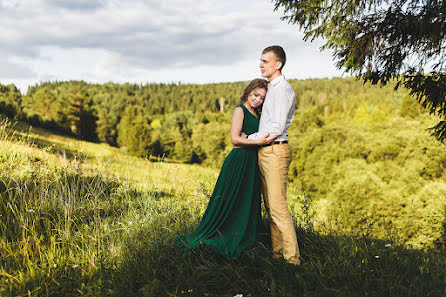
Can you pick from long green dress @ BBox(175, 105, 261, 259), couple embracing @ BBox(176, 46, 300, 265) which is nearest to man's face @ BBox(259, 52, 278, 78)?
couple embracing @ BBox(176, 46, 300, 265)

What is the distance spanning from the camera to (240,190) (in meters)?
3.46

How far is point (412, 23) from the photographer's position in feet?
13.8

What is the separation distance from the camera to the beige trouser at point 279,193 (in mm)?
3035

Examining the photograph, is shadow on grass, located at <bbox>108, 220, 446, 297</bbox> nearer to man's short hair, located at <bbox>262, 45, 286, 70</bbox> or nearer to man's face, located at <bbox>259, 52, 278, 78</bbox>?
man's face, located at <bbox>259, 52, 278, 78</bbox>

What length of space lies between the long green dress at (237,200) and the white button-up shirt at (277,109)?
0.31 m

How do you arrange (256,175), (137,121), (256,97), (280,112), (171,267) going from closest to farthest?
1. (171,267)
2. (280,112)
3. (256,97)
4. (256,175)
5. (137,121)

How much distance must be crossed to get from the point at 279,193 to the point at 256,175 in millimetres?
479

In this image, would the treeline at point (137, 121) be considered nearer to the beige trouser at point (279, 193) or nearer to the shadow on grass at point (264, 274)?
the shadow on grass at point (264, 274)

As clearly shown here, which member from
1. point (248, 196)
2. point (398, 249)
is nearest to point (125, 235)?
point (248, 196)

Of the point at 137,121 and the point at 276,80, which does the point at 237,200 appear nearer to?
the point at 276,80

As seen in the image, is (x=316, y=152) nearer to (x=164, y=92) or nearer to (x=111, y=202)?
(x=111, y=202)

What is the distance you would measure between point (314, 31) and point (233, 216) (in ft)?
12.1

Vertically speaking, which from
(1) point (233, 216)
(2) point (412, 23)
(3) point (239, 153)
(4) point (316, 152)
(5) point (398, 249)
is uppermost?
(2) point (412, 23)

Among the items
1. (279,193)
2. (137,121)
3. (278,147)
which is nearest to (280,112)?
(278,147)
